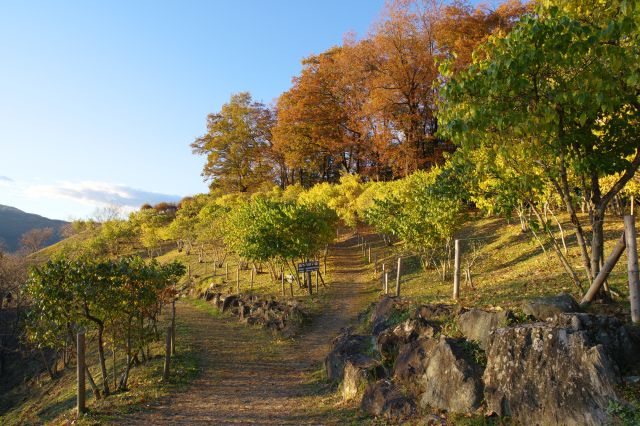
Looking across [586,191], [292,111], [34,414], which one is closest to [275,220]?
[34,414]

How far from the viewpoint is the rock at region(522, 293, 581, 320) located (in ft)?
21.9

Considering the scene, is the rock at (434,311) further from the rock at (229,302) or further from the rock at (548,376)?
the rock at (229,302)

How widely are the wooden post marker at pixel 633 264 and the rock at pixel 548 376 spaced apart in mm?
1480

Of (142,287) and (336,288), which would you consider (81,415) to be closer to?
(142,287)

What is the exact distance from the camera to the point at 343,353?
10.9 m

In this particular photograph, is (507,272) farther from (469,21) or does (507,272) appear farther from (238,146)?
(238,146)

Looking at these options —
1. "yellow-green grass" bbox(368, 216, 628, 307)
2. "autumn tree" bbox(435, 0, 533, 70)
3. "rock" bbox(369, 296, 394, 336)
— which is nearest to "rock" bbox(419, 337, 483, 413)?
"yellow-green grass" bbox(368, 216, 628, 307)

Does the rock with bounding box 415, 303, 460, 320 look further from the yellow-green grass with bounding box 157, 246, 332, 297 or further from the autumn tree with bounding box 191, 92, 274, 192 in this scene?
the autumn tree with bounding box 191, 92, 274, 192

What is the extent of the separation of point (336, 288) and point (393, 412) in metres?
17.2

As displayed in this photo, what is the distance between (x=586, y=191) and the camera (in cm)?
802

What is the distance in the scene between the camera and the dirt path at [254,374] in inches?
368

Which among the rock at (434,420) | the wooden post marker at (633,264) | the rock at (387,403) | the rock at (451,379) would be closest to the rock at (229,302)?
the rock at (387,403)

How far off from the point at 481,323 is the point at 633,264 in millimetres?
2591

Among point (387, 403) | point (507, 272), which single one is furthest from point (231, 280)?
point (387, 403)
